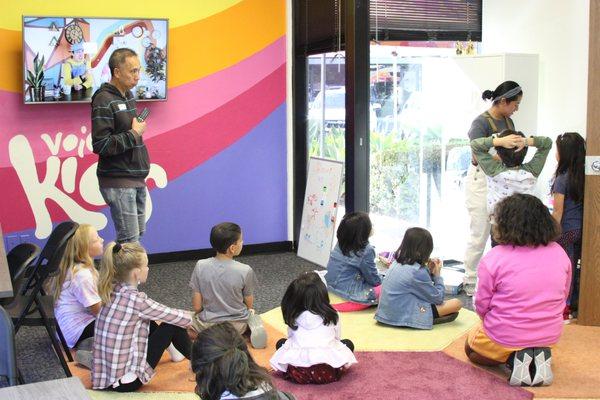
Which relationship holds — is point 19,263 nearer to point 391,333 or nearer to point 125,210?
point 125,210

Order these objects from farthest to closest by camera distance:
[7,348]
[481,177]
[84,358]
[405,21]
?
[405,21], [481,177], [84,358], [7,348]

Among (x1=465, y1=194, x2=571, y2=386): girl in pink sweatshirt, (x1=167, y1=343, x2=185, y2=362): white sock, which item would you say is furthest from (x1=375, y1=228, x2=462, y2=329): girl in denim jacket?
(x1=167, y1=343, x2=185, y2=362): white sock

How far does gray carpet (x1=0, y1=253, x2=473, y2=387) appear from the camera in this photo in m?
4.19

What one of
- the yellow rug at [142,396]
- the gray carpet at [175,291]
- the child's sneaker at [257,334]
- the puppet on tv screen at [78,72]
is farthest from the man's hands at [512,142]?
the puppet on tv screen at [78,72]

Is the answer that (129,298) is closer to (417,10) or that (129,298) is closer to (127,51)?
(127,51)

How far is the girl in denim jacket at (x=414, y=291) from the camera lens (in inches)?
177

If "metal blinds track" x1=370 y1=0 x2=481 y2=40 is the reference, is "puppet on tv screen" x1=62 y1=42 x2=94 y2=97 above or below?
below

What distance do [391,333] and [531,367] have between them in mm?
966

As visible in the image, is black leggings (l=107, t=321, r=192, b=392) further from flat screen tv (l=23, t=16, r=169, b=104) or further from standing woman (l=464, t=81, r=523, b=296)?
flat screen tv (l=23, t=16, r=169, b=104)

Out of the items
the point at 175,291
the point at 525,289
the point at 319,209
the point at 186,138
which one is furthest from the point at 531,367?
the point at 186,138

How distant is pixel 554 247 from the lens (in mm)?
3816

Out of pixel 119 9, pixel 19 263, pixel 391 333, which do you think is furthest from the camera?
pixel 119 9

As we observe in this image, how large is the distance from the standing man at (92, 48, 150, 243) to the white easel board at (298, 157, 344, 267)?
167 centimetres

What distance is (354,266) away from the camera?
500cm
